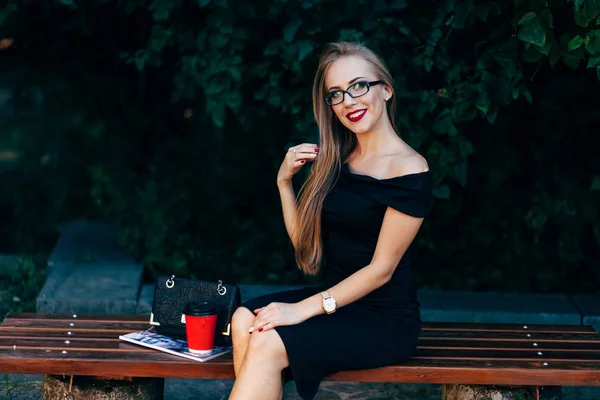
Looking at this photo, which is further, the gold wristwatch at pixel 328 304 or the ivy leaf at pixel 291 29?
the ivy leaf at pixel 291 29

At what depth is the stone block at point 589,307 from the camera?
484 cm

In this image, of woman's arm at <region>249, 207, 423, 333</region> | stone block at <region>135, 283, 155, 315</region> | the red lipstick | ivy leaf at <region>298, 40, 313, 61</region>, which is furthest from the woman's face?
stone block at <region>135, 283, 155, 315</region>

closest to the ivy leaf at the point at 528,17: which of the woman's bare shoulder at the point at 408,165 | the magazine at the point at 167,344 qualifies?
the woman's bare shoulder at the point at 408,165

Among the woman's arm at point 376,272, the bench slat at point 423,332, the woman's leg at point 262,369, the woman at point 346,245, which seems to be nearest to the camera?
the woman's leg at point 262,369

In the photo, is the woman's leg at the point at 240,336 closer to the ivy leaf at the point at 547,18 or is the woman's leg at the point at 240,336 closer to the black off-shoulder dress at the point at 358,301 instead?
the black off-shoulder dress at the point at 358,301

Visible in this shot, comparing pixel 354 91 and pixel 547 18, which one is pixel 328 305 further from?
pixel 547 18

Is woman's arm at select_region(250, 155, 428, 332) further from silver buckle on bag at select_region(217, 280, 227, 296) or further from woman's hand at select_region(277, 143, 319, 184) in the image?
woman's hand at select_region(277, 143, 319, 184)

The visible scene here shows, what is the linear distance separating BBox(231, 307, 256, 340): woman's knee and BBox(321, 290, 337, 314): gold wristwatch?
0.81 ft

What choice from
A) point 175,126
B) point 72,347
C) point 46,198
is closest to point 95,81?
point 175,126

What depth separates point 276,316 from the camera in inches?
127

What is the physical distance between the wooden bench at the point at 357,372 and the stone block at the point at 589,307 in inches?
44.5

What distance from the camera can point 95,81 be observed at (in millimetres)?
5984

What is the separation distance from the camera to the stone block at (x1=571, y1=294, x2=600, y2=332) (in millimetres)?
4836

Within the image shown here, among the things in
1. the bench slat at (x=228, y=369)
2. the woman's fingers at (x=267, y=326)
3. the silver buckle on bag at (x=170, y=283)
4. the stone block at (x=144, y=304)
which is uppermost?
the stone block at (x=144, y=304)
